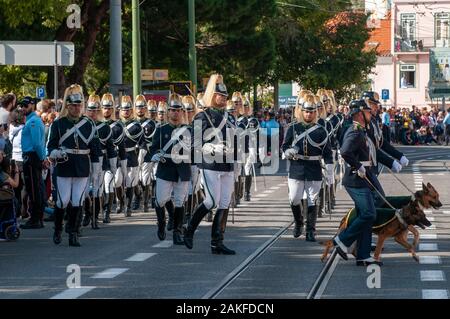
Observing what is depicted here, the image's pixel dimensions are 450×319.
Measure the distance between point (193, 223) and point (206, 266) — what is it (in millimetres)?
1784

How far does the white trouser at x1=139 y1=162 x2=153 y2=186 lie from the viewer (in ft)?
75.9

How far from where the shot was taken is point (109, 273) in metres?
14.2

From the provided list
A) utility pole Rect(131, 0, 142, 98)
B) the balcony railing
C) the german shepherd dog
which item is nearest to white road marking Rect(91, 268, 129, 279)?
the german shepherd dog

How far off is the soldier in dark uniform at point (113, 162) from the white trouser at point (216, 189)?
481 cm

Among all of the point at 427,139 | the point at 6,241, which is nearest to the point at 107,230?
Result: the point at 6,241

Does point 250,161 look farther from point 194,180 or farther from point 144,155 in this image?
point 194,180

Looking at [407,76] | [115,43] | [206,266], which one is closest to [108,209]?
[206,266]

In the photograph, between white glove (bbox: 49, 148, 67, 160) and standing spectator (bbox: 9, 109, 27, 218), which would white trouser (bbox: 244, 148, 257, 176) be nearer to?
standing spectator (bbox: 9, 109, 27, 218)

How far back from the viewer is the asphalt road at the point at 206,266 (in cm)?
1268

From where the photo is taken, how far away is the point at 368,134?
15.4 metres

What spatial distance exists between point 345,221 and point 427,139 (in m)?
48.8

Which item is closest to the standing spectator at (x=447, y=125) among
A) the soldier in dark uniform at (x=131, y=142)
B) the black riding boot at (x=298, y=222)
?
the soldier in dark uniform at (x=131, y=142)

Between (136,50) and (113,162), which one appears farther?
(136,50)
